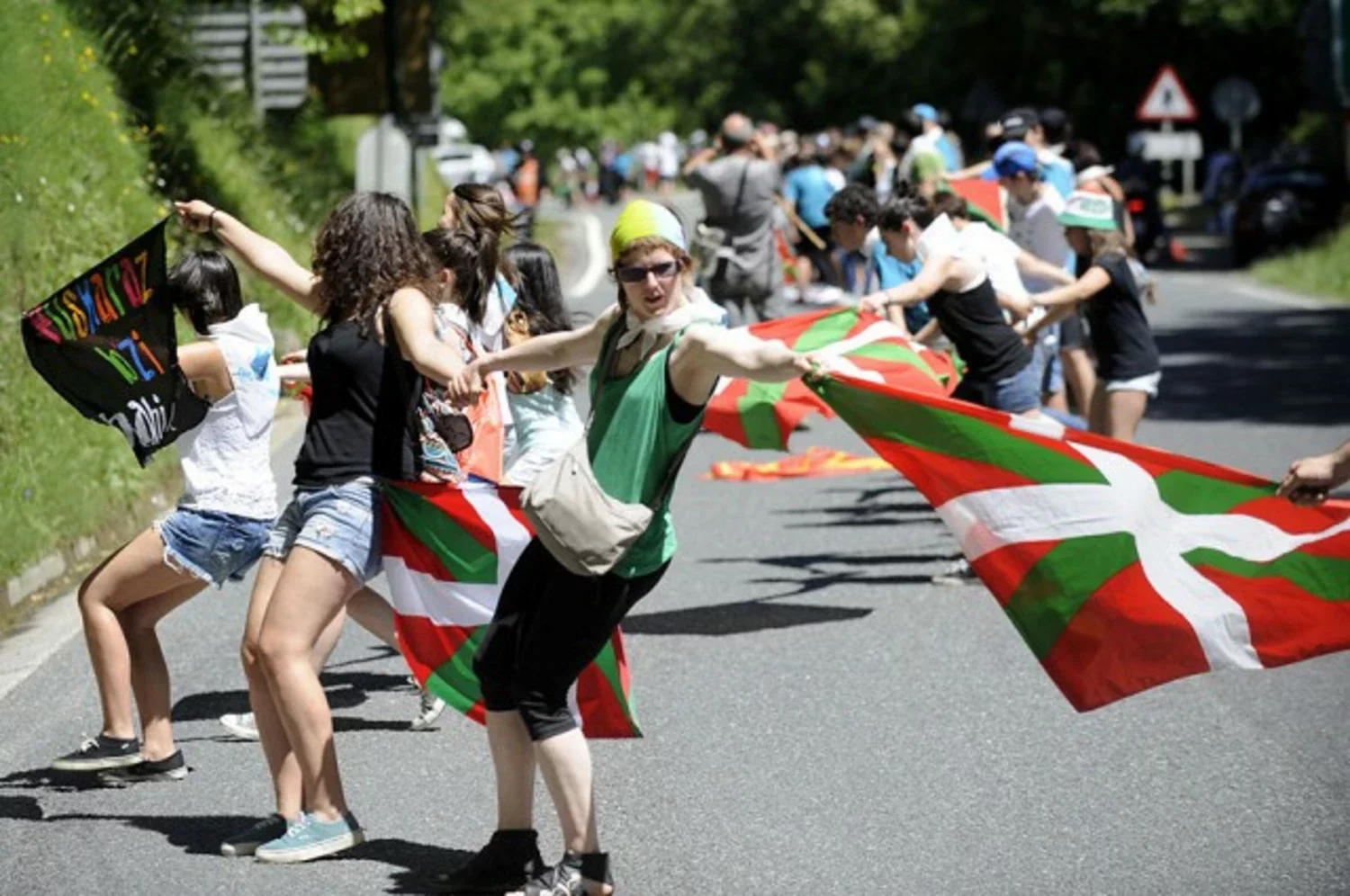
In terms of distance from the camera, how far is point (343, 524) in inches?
268

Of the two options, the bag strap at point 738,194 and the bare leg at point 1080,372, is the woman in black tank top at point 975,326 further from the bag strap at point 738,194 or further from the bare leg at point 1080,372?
the bag strap at point 738,194

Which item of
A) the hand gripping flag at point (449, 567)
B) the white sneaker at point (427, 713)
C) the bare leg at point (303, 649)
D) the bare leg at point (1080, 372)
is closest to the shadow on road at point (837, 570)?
the bare leg at point (1080, 372)

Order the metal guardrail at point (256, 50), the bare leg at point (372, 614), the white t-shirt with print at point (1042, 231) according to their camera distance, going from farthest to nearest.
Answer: the metal guardrail at point (256, 50) < the white t-shirt with print at point (1042, 231) < the bare leg at point (372, 614)

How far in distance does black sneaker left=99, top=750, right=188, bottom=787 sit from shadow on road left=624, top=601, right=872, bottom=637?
2831 millimetres

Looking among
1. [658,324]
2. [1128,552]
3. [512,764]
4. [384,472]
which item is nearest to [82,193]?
[384,472]

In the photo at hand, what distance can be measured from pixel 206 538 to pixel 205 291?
74cm

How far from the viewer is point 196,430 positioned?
25.4 ft

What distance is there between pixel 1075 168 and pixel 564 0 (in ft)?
111

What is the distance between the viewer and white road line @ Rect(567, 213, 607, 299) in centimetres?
3142

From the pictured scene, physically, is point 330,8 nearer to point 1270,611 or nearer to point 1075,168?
point 1075,168

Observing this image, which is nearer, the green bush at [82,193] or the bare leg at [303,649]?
the bare leg at [303,649]

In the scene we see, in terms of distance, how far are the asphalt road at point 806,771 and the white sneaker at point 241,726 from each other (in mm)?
46

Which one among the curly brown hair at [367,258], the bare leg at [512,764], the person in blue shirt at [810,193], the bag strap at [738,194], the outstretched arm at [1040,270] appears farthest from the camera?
the person in blue shirt at [810,193]

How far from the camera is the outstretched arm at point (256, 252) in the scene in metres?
7.36
